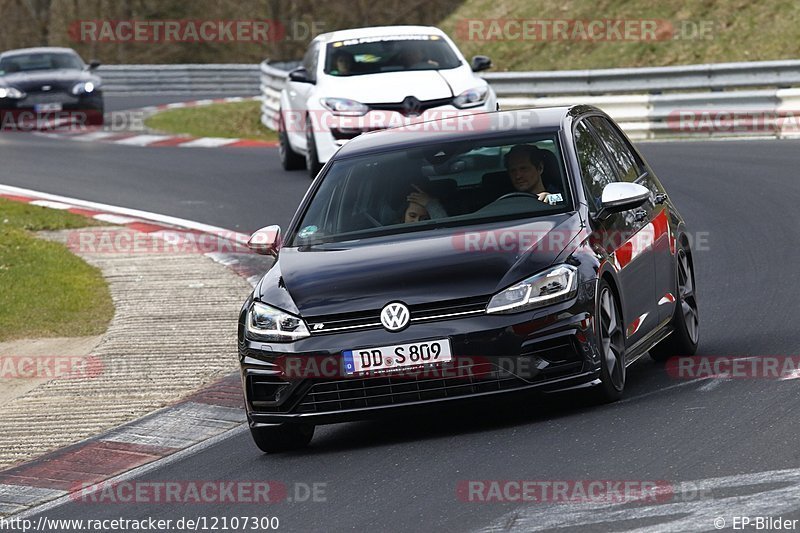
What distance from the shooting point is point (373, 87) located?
18.0 meters

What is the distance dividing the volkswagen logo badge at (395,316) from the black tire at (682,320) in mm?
2302

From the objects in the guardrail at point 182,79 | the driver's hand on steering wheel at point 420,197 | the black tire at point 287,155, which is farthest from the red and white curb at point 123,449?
the guardrail at point 182,79

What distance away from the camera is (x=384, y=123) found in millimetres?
17641

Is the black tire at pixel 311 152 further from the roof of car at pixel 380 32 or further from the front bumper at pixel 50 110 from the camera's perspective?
the front bumper at pixel 50 110

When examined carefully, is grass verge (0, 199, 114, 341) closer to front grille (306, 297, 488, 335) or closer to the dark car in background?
front grille (306, 297, 488, 335)

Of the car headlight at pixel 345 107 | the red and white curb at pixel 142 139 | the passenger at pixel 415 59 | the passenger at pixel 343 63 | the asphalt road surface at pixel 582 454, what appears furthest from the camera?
the red and white curb at pixel 142 139

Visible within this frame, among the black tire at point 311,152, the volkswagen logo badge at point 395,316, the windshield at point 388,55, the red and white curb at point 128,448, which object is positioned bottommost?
the black tire at point 311,152

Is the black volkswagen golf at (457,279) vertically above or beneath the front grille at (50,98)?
above

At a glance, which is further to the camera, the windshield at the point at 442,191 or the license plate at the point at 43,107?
the license plate at the point at 43,107

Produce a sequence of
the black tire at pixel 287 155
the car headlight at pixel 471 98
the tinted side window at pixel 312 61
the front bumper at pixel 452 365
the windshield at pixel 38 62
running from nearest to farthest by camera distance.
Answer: the front bumper at pixel 452 365 → the car headlight at pixel 471 98 → the tinted side window at pixel 312 61 → the black tire at pixel 287 155 → the windshield at pixel 38 62

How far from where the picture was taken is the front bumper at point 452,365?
7262 millimetres

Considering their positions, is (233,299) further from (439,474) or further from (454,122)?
(439,474)

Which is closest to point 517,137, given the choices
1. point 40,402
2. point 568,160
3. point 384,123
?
point 568,160

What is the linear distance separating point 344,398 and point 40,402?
2.91 metres
